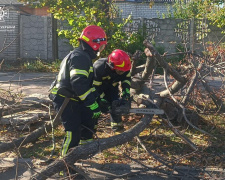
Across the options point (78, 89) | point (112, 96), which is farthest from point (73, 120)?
point (112, 96)

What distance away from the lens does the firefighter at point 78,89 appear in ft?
13.7

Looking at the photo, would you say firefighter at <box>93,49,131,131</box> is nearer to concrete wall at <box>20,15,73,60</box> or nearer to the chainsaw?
the chainsaw

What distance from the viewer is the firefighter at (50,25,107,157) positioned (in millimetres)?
4176

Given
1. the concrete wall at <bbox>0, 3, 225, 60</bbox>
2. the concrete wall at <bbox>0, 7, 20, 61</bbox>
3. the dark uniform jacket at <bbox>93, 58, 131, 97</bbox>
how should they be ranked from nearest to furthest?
the dark uniform jacket at <bbox>93, 58, 131, 97</bbox>, the concrete wall at <bbox>0, 3, 225, 60</bbox>, the concrete wall at <bbox>0, 7, 20, 61</bbox>

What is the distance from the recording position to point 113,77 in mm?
5555

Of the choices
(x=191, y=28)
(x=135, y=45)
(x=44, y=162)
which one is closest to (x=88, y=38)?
(x=44, y=162)

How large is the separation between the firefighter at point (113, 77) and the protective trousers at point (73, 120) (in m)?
0.63

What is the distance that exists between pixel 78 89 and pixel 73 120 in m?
0.47

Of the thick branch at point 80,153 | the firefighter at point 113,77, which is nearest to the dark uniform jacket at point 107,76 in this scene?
the firefighter at point 113,77

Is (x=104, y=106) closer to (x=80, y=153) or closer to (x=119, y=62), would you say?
(x=119, y=62)

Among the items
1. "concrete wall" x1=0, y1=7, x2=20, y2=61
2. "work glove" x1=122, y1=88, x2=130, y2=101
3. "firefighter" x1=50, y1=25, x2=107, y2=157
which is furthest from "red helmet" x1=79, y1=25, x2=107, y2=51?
"concrete wall" x1=0, y1=7, x2=20, y2=61

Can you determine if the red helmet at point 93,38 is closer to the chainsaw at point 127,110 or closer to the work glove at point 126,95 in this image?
the chainsaw at point 127,110

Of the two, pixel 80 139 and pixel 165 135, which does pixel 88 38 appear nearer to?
Answer: pixel 80 139

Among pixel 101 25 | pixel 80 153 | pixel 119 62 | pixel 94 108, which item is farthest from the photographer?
pixel 101 25
